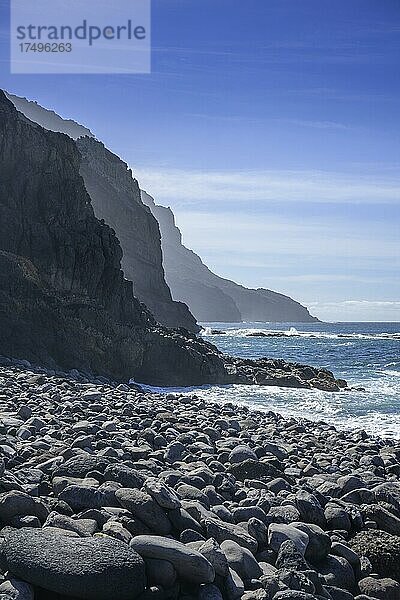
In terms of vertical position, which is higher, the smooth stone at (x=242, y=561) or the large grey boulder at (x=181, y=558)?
the large grey boulder at (x=181, y=558)

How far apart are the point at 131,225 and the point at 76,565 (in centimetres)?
7307

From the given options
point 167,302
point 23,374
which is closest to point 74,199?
point 23,374

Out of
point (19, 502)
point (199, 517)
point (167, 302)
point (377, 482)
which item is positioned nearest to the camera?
point (19, 502)

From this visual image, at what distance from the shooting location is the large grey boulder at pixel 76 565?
148 inches

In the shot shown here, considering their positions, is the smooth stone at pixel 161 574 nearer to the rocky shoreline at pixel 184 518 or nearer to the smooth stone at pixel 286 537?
the rocky shoreline at pixel 184 518

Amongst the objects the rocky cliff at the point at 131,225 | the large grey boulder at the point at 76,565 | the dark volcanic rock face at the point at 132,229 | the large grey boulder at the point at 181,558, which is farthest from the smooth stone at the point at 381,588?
the dark volcanic rock face at the point at 132,229

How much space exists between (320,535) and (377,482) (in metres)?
3.02

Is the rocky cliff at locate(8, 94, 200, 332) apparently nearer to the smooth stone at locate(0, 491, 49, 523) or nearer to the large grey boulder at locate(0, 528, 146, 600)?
the smooth stone at locate(0, 491, 49, 523)

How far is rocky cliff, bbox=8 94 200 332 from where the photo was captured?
7006 centimetres

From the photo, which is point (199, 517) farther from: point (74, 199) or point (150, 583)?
point (74, 199)

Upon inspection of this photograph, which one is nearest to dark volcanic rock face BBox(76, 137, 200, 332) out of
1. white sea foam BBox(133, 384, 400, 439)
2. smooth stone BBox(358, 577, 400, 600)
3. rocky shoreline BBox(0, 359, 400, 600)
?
white sea foam BBox(133, 384, 400, 439)

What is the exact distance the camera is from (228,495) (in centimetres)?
663

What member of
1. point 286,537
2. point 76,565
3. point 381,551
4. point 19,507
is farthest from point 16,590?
point 381,551

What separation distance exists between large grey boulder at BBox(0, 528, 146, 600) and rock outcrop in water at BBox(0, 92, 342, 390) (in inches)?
787
